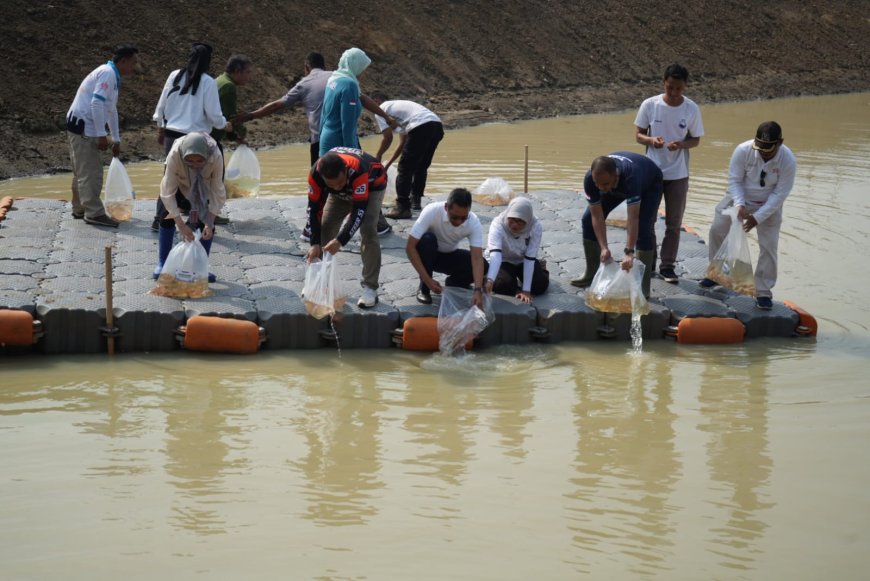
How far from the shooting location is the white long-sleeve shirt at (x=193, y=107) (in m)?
8.57

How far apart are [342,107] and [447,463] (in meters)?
3.63

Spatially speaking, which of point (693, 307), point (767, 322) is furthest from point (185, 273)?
point (767, 322)

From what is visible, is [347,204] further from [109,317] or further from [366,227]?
[109,317]

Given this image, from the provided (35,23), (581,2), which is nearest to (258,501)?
(35,23)

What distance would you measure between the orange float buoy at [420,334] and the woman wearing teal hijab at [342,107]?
1761mm

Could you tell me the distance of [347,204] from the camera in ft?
24.6

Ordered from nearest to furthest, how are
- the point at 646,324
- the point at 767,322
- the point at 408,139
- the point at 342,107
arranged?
1. the point at 646,324
2. the point at 767,322
3. the point at 342,107
4. the point at 408,139

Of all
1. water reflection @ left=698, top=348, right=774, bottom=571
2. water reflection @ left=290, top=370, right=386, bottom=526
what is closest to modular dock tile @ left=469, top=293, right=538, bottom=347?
water reflection @ left=290, top=370, right=386, bottom=526

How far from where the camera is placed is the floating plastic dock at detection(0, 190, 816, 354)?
283 inches

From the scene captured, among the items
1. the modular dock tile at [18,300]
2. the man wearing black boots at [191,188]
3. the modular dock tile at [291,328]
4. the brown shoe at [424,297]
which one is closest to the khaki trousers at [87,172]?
the man wearing black boots at [191,188]

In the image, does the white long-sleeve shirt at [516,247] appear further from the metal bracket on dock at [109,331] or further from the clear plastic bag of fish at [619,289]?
the metal bracket on dock at [109,331]

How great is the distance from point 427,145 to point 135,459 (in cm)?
464

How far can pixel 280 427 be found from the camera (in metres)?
6.25

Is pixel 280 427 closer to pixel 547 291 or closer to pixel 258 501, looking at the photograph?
pixel 258 501
